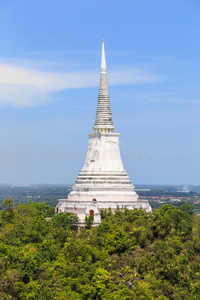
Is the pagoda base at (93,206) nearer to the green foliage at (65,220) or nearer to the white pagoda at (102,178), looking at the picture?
the white pagoda at (102,178)

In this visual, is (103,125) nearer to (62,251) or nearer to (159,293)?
(62,251)

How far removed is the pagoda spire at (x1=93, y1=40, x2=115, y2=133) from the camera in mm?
51438

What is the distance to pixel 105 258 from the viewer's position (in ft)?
128

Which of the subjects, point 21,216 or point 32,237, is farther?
point 21,216

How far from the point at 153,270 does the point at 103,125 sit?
1637 centimetres

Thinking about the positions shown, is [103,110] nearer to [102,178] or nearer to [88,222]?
[102,178]

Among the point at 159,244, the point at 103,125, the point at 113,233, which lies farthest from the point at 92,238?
the point at 103,125

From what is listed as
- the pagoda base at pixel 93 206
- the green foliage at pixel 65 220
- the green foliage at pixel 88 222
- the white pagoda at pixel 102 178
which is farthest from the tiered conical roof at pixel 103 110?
the green foliage at pixel 88 222

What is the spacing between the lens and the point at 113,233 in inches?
1610

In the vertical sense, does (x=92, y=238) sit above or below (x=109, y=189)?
below

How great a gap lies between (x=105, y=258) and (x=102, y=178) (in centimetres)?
1152

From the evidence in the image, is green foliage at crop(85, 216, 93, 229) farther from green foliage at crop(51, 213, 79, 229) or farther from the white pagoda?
the white pagoda

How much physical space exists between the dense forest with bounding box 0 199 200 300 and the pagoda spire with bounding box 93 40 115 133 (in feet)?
25.6

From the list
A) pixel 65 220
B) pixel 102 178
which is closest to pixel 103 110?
pixel 102 178
